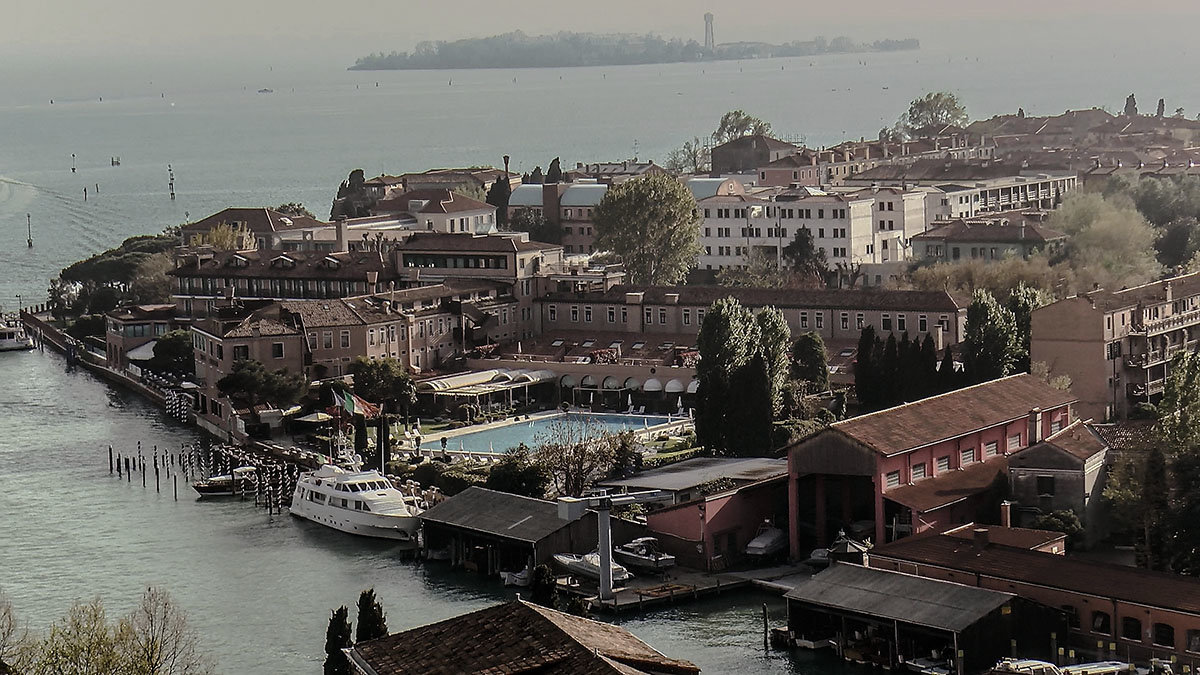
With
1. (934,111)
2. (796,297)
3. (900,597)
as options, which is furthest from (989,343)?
(934,111)

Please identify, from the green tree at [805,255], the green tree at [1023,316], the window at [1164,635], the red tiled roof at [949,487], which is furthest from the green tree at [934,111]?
the window at [1164,635]

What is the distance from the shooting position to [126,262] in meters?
54.3

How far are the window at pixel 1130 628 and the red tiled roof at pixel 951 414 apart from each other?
14.7ft

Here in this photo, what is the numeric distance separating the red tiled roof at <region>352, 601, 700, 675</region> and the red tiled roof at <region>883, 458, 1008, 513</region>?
8435mm

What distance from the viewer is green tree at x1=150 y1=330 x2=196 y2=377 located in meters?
41.5

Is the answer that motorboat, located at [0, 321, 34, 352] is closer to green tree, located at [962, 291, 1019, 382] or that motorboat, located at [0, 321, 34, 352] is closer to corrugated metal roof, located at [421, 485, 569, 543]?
green tree, located at [962, 291, 1019, 382]

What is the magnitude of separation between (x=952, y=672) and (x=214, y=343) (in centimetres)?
2049

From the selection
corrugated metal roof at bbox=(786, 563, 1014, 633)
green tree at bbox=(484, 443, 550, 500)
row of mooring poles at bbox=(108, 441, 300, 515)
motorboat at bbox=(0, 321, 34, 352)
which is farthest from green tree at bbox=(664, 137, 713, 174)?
corrugated metal roof at bbox=(786, 563, 1014, 633)

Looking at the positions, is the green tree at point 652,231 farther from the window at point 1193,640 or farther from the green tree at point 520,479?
the window at point 1193,640

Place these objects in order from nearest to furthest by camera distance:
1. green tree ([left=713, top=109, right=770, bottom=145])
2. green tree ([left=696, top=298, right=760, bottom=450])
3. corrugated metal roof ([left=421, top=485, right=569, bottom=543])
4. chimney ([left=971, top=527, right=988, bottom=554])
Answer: chimney ([left=971, top=527, right=988, bottom=554]) < corrugated metal roof ([left=421, top=485, right=569, bottom=543]) < green tree ([left=696, top=298, right=760, bottom=450]) < green tree ([left=713, top=109, right=770, bottom=145])

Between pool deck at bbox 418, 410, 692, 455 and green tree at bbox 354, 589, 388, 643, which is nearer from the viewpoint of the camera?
green tree at bbox 354, 589, 388, 643

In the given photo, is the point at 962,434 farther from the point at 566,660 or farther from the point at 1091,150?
the point at 1091,150

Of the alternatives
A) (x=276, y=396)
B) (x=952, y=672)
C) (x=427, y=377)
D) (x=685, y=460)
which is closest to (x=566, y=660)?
(x=952, y=672)

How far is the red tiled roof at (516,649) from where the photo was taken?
49.0ft
